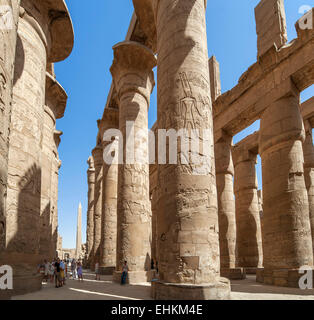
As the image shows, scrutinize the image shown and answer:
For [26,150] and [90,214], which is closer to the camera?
[26,150]

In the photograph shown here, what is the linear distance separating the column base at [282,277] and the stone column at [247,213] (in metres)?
4.50

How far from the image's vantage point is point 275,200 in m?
8.96

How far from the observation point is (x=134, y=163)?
10.6m

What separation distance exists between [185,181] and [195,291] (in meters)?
1.93

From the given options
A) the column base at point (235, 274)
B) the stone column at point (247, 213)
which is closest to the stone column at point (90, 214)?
the stone column at point (247, 213)

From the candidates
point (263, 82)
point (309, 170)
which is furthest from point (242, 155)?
point (263, 82)

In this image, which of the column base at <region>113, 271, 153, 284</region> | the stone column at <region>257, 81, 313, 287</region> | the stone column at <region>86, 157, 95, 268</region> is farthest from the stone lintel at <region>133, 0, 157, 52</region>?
the stone column at <region>86, 157, 95, 268</region>

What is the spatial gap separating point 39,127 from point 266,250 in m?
7.77

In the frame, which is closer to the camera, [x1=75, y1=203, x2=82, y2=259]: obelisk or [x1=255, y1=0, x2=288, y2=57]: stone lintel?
[x1=255, y1=0, x2=288, y2=57]: stone lintel

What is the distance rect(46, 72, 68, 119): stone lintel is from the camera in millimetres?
12195

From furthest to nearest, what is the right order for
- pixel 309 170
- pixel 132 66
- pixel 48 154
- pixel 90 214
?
pixel 90 214 → pixel 309 170 → pixel 48 154 → pixel 132 66

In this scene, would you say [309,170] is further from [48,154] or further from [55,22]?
[55,22]

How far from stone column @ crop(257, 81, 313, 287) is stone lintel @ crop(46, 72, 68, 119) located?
885 centimetres

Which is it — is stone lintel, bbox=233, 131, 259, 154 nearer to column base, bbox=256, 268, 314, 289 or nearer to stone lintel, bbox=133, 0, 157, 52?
stone lintel, bbox=133, 0, 157, 52
